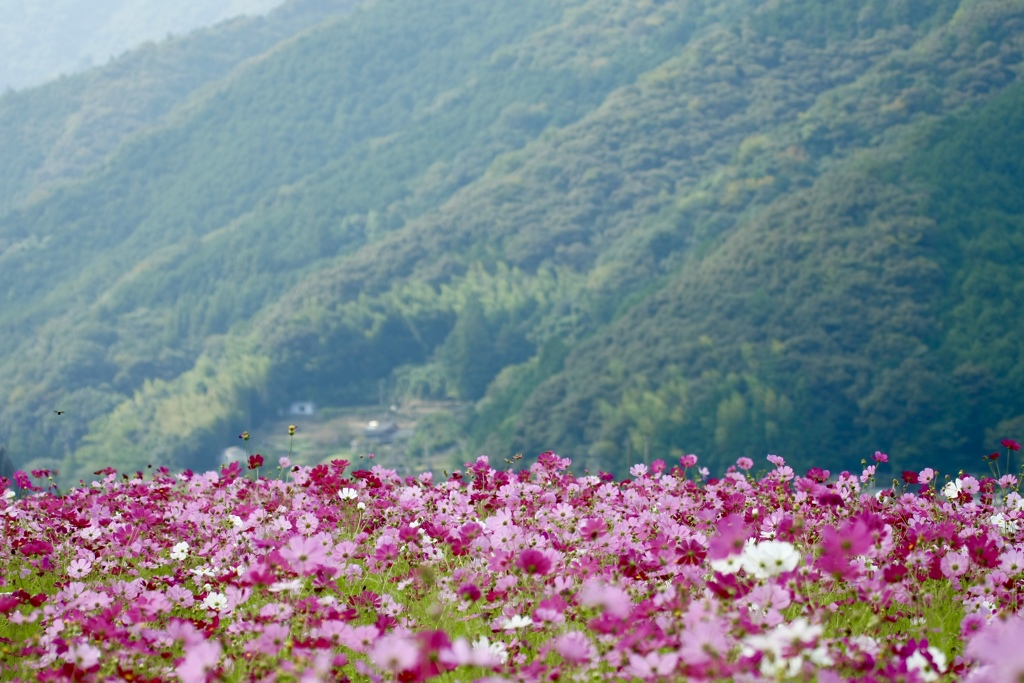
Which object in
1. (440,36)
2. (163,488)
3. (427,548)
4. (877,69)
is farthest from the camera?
(440,36)

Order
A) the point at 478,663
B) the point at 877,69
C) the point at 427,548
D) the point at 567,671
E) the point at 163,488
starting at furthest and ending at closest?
the point at 877,69 < the point at 163,488 < the point at 427,548 < the point at 567,671 < the point at 478,663

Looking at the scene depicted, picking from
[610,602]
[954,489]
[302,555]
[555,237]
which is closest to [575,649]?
[610,602]

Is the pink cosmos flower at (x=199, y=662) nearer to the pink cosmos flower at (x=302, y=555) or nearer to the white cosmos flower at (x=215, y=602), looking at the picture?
the pink cosmos flower at (x=302, y=555)

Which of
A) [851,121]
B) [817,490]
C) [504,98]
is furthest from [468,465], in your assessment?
[504,98]

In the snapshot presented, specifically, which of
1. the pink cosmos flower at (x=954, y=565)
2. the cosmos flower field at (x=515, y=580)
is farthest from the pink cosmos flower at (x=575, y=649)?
the pink cosmos flower at (x=954, y=565)

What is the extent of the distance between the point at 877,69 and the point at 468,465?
9501cm

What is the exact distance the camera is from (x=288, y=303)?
87500 mm

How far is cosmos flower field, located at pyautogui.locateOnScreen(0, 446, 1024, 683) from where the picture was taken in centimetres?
265

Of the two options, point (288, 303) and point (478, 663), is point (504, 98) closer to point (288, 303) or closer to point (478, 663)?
point (288, 303)

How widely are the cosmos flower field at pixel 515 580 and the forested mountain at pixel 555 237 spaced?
1841 inches

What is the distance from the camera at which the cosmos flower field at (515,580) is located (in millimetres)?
2650

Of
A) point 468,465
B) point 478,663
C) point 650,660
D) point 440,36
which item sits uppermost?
point 478,663

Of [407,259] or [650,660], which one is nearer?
[650,660]

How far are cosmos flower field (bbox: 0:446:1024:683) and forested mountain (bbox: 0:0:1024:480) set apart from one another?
153ft
